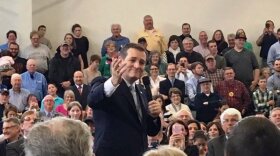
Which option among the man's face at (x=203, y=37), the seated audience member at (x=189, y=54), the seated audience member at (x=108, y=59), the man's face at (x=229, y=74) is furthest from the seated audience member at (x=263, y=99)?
the seated audience member at (x=108, y=59)

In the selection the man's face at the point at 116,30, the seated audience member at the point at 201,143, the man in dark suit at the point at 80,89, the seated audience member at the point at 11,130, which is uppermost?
the man's face at the point at 116,30

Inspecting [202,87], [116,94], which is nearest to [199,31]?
[202,87]

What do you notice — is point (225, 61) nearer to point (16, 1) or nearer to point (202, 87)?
point (202, 87)

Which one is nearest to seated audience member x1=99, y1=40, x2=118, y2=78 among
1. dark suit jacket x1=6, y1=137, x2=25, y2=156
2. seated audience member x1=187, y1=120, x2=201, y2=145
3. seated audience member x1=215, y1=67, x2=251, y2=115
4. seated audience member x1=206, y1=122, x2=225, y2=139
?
seated audience member x1=215, y1=67, x2=251, y2=115

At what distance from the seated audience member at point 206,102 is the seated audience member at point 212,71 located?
3.03 feet

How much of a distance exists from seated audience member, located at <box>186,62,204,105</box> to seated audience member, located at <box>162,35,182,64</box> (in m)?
1.01

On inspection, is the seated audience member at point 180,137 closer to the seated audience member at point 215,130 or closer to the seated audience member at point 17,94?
the seated audience member at point 215,130

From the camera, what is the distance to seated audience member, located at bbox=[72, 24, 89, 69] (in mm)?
12305

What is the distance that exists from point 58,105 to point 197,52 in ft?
11.2

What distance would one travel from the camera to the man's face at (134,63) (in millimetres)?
3441

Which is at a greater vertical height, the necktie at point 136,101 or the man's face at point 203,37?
the man's face at point 203,37

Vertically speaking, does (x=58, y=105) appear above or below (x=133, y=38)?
below

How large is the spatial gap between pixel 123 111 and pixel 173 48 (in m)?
8.53

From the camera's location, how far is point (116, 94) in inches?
139
